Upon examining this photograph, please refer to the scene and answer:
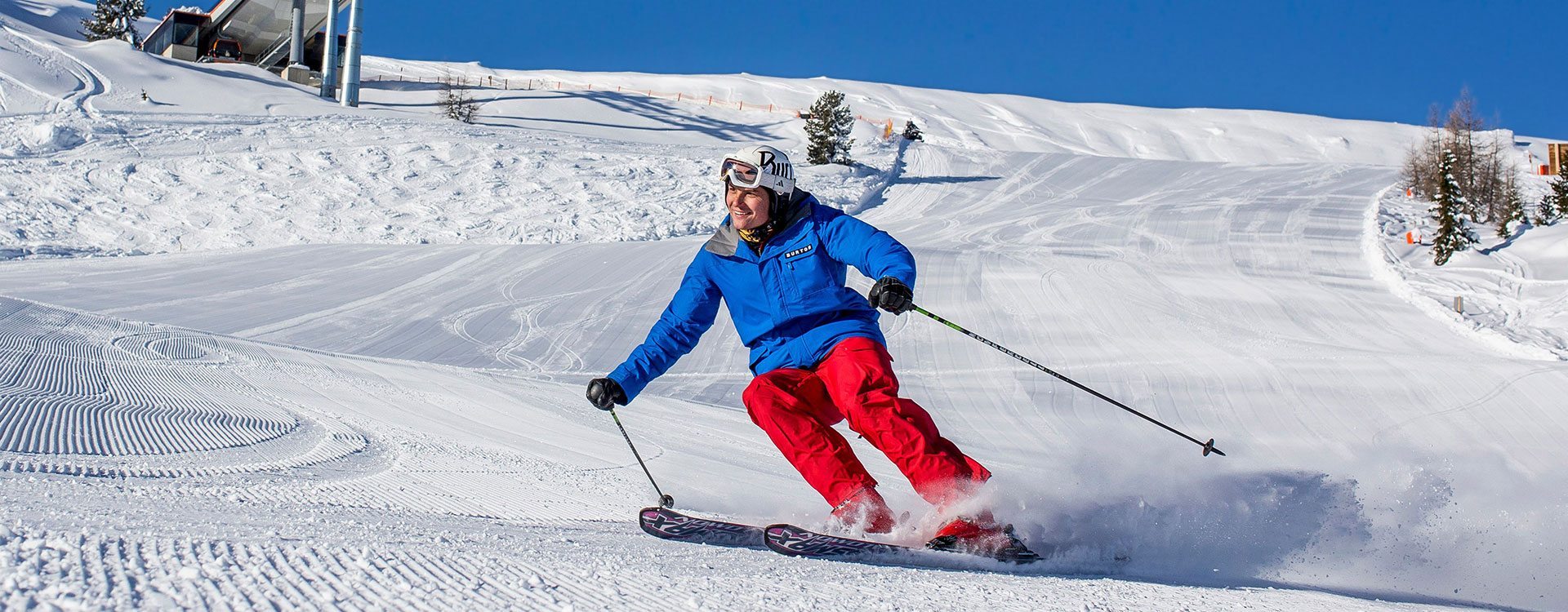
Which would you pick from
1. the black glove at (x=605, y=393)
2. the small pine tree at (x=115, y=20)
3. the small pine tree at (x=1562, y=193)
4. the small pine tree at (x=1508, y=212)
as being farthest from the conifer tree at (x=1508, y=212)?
the small pine tree at (x=115, y=20)

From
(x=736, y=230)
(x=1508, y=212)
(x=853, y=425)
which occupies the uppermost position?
(x=1508, y=212)

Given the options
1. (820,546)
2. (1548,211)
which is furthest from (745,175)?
(1548,211)

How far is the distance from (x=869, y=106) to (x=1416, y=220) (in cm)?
3116

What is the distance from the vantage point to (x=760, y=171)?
3.56 m

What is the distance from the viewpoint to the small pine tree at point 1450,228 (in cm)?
1875

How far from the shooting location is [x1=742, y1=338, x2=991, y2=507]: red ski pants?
3.21 m

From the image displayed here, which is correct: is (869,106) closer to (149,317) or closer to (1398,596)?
(149,317)

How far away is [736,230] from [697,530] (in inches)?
42.6

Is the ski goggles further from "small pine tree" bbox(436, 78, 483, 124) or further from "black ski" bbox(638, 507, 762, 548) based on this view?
"small pine tree" bbox(436, 78, 483, 124)

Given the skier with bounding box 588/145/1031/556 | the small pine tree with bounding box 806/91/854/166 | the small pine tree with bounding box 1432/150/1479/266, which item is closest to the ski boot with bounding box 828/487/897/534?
the skier with bounding box 588/145/1031/556

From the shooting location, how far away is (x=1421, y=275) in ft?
54.6

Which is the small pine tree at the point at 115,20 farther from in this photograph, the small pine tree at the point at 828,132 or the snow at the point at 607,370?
the small pine tree at the point at 828,132

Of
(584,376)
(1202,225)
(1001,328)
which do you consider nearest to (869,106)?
(1202,225)

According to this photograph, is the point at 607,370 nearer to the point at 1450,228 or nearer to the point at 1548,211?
the point at 1450,228
